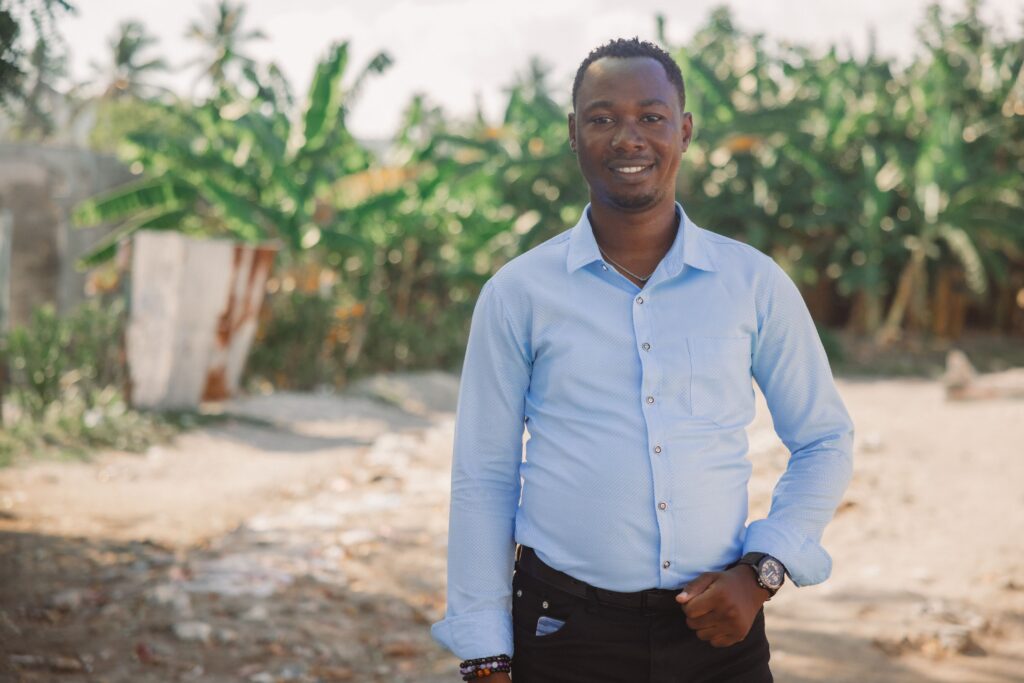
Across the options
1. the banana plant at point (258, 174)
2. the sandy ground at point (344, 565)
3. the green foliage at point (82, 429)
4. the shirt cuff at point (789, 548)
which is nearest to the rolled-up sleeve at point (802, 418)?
the shirt cuff at point (789, 548)

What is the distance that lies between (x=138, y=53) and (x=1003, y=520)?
32.2 meters

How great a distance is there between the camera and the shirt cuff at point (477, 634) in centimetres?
164

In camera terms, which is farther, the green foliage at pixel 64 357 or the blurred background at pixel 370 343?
the green foliage at pixel 64 357

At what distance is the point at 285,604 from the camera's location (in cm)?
431

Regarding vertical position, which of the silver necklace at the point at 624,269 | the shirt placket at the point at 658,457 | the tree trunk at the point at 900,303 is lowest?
the tree trunk at the point at 900,303

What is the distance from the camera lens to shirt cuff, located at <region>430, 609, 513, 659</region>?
164cm

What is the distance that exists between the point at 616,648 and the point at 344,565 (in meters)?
Answer: 3.52

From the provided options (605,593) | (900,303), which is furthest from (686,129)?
(900,303)

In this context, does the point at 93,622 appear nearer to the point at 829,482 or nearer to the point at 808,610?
the point at 808,610

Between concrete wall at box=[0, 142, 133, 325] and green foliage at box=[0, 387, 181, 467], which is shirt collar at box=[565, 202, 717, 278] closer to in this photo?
green foliage at box=[0, 387, 181, 467]

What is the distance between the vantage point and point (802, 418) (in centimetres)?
174

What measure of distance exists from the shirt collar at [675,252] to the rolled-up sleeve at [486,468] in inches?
5.8

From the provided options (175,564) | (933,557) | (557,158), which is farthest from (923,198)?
(175,564)

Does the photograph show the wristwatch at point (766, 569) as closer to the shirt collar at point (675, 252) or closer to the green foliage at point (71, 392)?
the shirt collar at point (675, 252)
